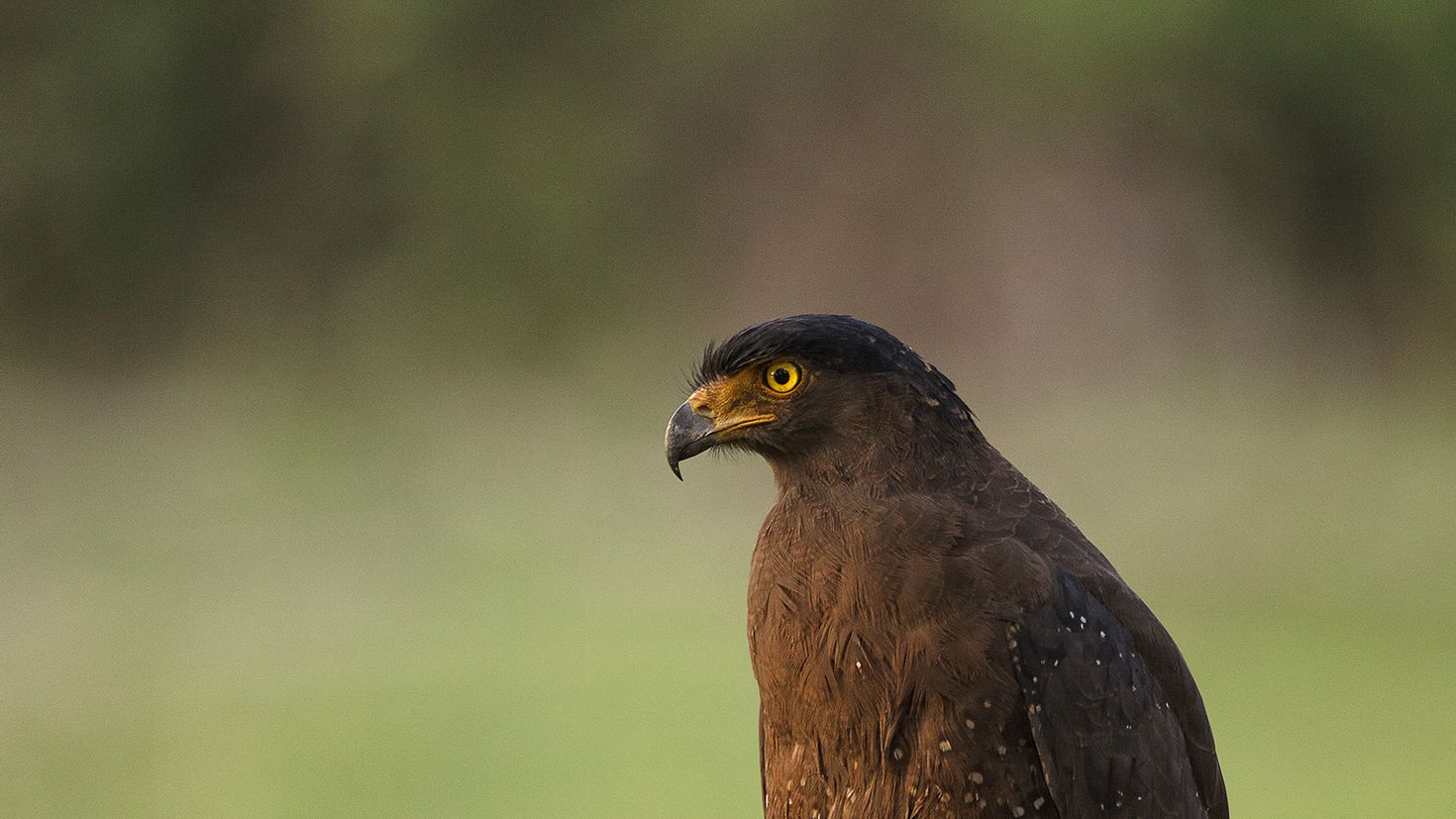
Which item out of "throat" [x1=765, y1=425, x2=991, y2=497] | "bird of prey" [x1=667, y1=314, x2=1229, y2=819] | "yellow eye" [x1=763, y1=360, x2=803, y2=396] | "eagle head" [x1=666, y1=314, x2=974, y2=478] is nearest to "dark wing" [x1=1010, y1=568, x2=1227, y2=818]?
"bird of prey" [x1=667, y1=314, x2=1229, y2=819]

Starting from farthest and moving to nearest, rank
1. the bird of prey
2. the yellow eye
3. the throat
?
the yellow eye → the throat → the bird of prey

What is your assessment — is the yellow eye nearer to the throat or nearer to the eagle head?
the eagle head

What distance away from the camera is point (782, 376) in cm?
271

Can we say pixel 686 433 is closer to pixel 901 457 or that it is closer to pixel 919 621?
pixel 901 457

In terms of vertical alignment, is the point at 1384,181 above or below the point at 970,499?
above

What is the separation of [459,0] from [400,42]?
1.75 ft

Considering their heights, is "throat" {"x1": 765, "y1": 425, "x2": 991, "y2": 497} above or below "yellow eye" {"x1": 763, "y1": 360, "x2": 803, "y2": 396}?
below

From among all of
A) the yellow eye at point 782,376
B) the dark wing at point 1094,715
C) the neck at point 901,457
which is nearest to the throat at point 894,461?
the neck at point 901,457

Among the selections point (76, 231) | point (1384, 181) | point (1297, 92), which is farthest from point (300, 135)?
point (1384, 181)

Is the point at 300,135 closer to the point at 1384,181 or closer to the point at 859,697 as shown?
the point at 1384,181

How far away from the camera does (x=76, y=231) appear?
920cm

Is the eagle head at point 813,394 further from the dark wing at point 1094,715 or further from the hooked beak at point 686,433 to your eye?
the dark wing at point 1094,715

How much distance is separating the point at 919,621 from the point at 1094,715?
37cm

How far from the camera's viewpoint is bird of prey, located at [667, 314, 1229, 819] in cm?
244
